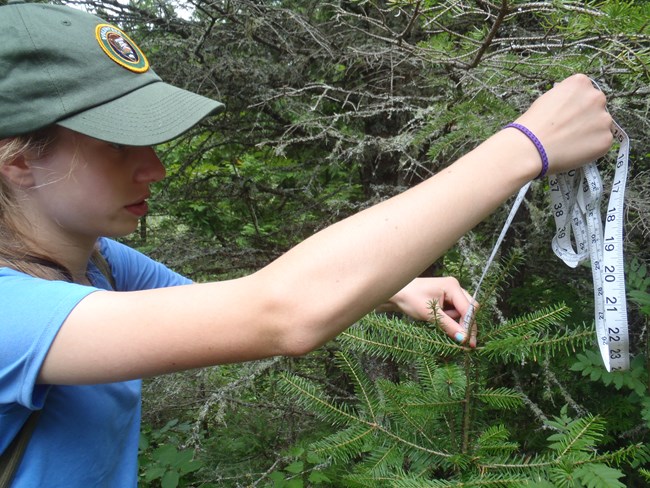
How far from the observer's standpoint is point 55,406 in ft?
3.55

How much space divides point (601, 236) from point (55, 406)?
129 centimetres

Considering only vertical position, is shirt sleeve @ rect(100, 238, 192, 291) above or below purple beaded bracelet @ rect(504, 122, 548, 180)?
below

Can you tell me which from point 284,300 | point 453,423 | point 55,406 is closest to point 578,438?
point 453,423

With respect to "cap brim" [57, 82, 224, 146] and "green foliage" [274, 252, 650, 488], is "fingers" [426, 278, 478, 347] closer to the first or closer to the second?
"green foliage" [274, 252, 650, 488]

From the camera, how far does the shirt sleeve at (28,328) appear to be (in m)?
0.89

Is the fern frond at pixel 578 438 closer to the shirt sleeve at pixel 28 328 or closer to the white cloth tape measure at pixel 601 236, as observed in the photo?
the white cloth tape measure at pixel 601 236

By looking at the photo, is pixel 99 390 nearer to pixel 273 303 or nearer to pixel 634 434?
pixel 273 303

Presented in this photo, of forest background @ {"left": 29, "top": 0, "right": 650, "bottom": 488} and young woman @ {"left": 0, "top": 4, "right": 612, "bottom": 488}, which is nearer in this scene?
young woman @ {"left": 0, "top": 4, "right": 612, "bottom": 488}

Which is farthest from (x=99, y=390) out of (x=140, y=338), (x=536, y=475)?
(x=536, y=475)

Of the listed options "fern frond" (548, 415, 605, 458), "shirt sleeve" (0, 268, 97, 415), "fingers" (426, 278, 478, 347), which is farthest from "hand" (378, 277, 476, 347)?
"shirt sleeve" (0, 268, 97, 415)

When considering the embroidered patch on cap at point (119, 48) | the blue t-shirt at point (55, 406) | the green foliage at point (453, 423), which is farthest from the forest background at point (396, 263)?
the embroidered patch on cap at point (119, 48)

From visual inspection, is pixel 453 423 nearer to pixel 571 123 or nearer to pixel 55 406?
pixel 571 123

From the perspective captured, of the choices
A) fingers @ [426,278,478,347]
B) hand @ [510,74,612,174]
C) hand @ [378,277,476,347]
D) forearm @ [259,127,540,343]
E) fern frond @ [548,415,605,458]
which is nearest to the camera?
forearm @ [259,127,540,343]

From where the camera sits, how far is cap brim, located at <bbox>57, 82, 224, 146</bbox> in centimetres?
105
